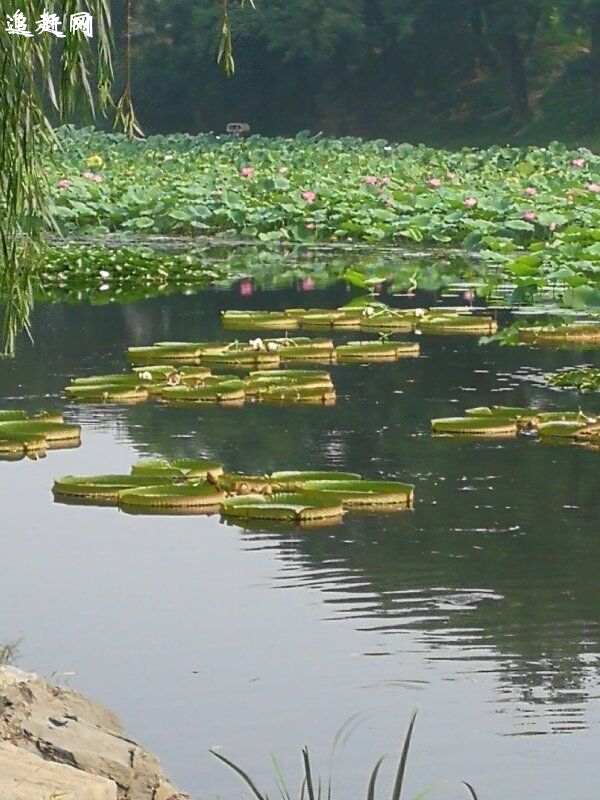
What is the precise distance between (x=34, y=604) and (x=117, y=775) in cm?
212

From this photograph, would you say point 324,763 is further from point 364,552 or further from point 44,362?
point 44,362

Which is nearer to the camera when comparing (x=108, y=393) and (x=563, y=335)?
(x=108, y=393)

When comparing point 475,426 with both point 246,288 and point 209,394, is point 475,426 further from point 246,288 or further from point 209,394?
point 246,288

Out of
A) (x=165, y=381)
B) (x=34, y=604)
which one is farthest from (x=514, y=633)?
(x=165, y=381)

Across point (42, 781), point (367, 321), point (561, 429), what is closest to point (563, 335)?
point (367, 321)

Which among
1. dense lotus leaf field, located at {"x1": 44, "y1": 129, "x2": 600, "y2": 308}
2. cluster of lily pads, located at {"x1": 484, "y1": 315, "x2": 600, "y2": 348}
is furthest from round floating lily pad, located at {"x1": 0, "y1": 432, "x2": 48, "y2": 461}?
dense lotus leaf field, located at {"x1": 44, "y1": 129, "x2": 600, "y2": 308}

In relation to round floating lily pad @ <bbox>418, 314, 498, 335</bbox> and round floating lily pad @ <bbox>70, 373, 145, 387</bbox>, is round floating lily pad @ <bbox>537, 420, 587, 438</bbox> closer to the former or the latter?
round floating lily pad @ <bbox>70, 373, 145, 387</bbox>

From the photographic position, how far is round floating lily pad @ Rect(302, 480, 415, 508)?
7.71 metres

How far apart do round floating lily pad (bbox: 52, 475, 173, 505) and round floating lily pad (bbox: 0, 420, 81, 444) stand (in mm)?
1035

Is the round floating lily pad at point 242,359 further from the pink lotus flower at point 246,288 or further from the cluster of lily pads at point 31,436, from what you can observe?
the pink lotus flower at point 246,288

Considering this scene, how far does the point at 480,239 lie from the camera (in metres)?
19.5

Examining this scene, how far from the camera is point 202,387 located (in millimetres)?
10320

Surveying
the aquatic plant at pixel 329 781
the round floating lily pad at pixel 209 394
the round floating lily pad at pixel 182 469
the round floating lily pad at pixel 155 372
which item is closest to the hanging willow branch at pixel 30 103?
the aquatic plant at pixel 329 781

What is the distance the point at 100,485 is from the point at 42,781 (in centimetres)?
413
